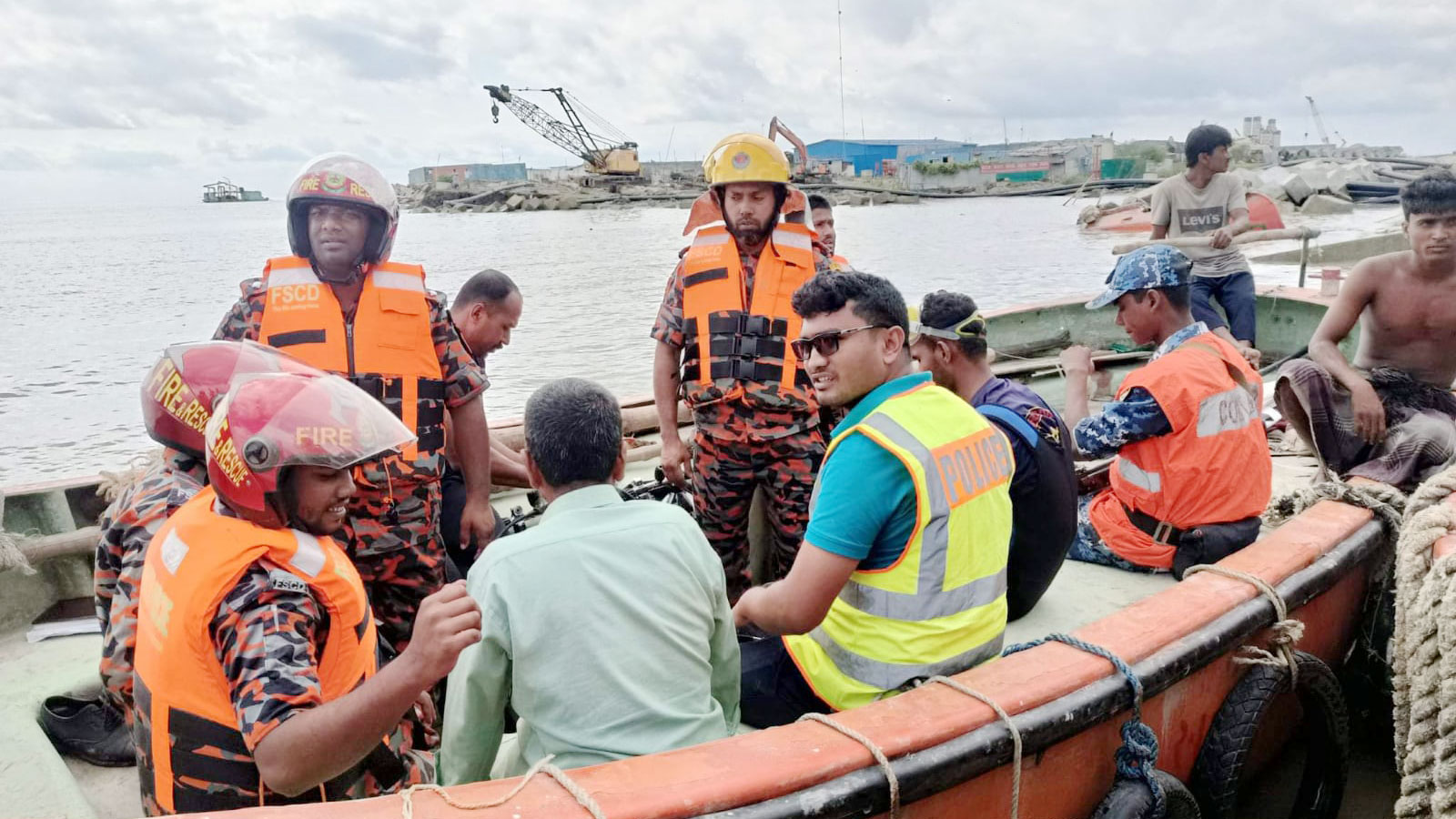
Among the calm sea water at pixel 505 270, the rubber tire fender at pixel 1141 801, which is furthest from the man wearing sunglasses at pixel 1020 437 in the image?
the calm sea water at pixel 505 270

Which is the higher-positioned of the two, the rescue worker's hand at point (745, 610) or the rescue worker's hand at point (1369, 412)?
the rescue worker's hand at point (1369, 412)

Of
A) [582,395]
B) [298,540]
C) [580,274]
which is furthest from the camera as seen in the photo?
[580,274]

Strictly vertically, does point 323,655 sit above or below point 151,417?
below

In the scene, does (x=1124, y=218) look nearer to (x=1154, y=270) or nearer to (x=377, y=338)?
(x=1154, y=270)

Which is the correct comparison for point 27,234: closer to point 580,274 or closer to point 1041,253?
point 580,274

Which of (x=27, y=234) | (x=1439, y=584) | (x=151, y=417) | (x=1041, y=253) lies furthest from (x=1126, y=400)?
(x=27, y=234)

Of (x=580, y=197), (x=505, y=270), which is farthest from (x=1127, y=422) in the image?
(x=580, y=197)

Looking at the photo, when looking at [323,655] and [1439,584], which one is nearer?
[323,655]

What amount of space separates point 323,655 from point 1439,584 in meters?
2.69

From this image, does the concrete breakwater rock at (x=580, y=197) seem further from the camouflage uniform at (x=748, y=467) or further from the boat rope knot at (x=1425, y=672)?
the boat rope knot at (x=1425, y=672)

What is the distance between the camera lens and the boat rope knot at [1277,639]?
2.62m

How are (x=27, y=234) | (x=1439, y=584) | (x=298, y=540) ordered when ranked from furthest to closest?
(x=27, y=234), (x=1439, y=584), (x=298, y=540)

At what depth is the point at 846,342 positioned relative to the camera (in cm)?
220

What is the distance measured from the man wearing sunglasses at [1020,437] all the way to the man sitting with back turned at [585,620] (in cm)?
109
